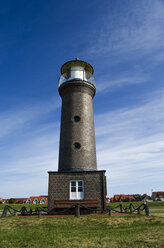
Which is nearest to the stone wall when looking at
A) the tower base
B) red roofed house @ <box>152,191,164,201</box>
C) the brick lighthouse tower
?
the brick lighthouse tower

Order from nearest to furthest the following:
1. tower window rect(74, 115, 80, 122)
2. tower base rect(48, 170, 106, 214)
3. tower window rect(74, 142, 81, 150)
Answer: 1. tower base rect(48, 170, 106, 214)
2. tower window rect(74, 142, 81, 150)
3. tower window rect(74, 115, 80, 122)

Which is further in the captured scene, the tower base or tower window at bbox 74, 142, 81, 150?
tower window at bbox 74, 142, 81, 150

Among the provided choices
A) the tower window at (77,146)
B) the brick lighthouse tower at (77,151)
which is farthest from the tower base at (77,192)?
the tower window at (77,146)

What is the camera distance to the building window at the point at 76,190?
51.7 feet

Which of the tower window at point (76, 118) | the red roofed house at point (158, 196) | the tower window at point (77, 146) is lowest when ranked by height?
the red roofed house at point (158, 196)

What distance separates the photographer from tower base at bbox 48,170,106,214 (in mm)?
15484

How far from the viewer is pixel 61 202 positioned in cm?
1547

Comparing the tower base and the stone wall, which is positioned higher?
the stone wall

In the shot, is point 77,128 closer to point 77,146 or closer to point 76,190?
point 77,146

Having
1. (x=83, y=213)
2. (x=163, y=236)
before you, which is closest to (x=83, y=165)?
(x=83, y=213)

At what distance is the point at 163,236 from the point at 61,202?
9.28 metres

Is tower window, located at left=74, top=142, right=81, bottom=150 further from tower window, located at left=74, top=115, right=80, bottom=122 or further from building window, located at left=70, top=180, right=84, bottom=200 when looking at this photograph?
building window, located at left=70, top=180, right=84, bottom=200

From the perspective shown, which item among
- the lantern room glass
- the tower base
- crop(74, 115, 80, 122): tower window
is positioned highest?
the lantern room glass

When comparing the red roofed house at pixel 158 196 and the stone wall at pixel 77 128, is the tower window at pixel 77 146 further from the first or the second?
the red roofed house at pixel 158 196
